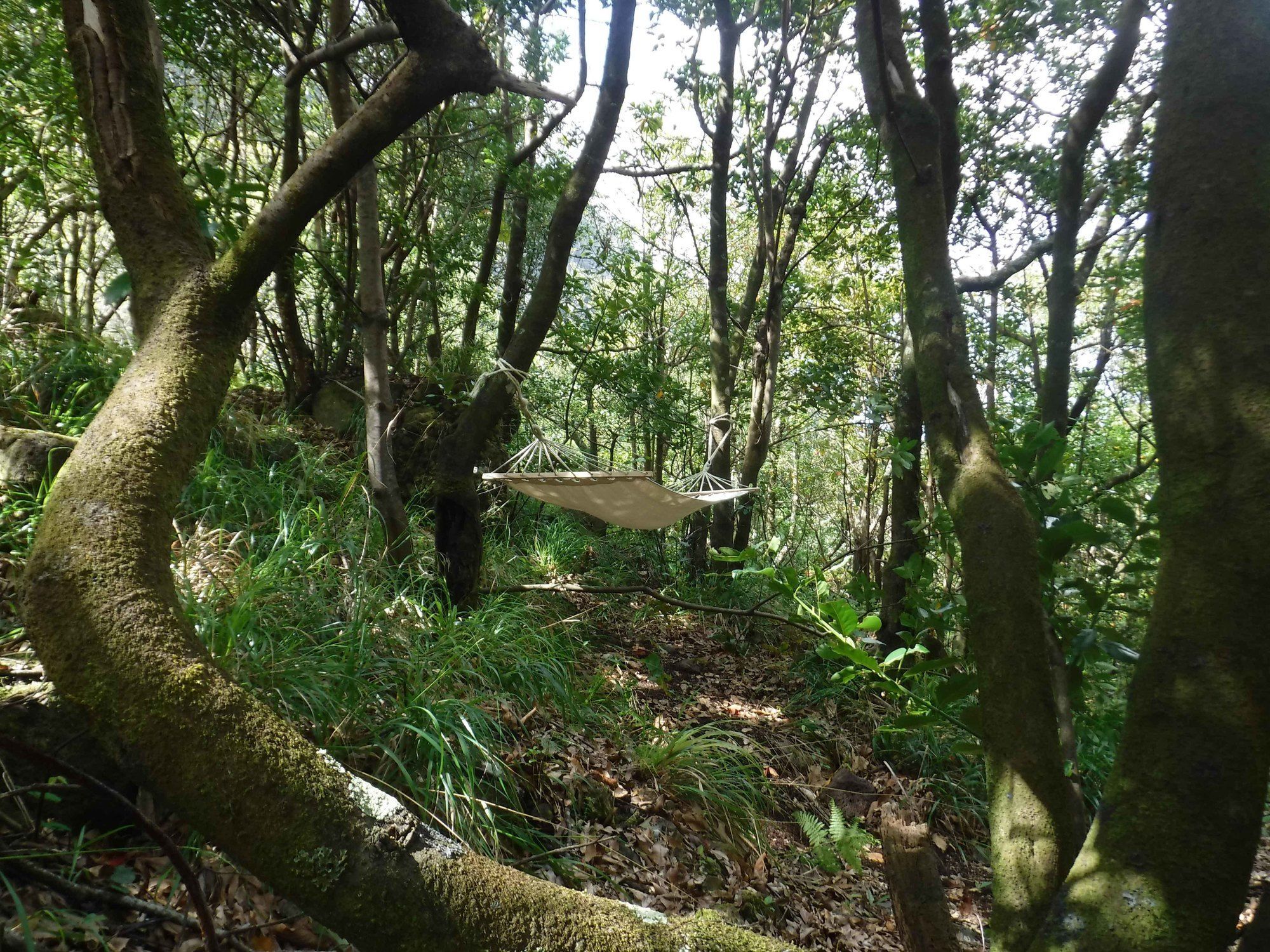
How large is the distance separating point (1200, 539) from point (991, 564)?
0.39 meters

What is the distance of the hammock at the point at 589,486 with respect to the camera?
8.15 feet

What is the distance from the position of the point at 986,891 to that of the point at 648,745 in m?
1.17

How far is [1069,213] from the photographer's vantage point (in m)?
2.85

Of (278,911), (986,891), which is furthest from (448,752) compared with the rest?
(986,891)

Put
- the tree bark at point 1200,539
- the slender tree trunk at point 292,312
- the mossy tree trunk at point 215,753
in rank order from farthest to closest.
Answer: the slender tree trunk at point 292,312 < the tree bark at point 1200,539 < the mossy tree trunk at point 215,753

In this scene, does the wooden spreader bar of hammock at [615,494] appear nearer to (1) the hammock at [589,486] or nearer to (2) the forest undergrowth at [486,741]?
(1) the hammock at [589,486]

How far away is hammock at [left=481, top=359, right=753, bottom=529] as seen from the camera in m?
2.48

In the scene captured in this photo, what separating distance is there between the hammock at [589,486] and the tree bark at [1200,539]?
1.77 meters

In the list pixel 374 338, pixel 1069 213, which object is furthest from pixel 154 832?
pixel 1069 213

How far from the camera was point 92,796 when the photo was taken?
46.1 inches

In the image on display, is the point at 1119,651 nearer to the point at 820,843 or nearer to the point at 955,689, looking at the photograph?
the point at 955,689

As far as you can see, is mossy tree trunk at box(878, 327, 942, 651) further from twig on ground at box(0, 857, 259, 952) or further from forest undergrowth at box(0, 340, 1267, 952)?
twig on ground at box(0, 857, 259, 952)

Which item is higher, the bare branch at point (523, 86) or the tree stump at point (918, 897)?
the bare branch at point (523, 86)

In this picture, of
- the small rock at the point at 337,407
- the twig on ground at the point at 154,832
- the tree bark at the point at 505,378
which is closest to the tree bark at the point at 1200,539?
the twig on ground at the point at 154,832
